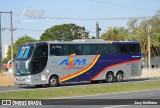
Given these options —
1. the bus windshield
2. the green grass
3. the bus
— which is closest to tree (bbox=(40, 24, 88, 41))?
the bus

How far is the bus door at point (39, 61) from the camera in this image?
102 ft

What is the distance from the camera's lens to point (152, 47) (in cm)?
9112

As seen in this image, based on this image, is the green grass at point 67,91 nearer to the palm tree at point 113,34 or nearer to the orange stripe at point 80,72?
the orange stripe at point 80,72

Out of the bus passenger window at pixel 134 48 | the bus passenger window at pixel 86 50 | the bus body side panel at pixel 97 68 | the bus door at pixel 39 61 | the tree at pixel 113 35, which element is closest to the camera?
the bus door at pixel 39 61

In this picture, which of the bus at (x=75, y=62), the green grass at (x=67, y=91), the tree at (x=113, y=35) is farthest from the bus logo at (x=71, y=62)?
the tree at (x=113, y=35)

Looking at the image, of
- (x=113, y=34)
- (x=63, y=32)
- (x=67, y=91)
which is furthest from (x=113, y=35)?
(x=67, y=91)

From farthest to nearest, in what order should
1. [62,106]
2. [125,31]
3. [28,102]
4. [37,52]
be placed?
[125,31] → [37,52] → [62,106] → [28,102]

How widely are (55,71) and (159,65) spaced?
74413 millimetres

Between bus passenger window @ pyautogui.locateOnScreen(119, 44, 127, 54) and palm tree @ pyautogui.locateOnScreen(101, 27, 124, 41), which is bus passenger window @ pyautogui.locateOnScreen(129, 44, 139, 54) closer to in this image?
bus passenger window @ pyautogui.locateOnScreen(119, 44, 127, 54)

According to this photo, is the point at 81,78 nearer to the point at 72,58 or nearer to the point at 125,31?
the point at 72,58

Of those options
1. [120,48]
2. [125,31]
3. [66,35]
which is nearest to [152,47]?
[125,31]

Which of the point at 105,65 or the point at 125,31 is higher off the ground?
the point at 125,31

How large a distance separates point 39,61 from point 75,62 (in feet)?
12.5

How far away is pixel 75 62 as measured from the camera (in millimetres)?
34312
